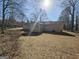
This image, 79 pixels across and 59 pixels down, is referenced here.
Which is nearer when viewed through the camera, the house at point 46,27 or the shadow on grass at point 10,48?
the shadow on grass at point 10,48

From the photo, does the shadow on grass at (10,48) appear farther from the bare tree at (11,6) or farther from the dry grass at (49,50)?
the bare tree at (11,6)

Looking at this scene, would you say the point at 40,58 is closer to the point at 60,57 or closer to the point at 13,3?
the point at 60,57

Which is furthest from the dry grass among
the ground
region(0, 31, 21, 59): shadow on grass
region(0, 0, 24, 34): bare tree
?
region(0, 0, 24, 34): bare tree

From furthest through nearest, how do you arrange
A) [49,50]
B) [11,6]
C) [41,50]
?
1. [11,6]
2. [49,50]
3. [41,50]

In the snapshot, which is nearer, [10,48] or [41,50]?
[41,50]

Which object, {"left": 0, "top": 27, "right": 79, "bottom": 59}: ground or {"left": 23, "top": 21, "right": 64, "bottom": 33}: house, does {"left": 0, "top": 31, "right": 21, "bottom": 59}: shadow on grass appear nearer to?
{"left": 0, "top": 27, "right": 79, "bottom": 59}: ground

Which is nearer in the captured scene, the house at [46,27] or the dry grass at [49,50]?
the dry grass at [49,50]

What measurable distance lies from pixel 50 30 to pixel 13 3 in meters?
12.8

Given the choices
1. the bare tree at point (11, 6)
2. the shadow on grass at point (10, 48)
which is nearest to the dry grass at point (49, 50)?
the shadow on grass at point (10, 48)

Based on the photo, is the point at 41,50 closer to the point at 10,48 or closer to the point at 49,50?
the point at 49,50

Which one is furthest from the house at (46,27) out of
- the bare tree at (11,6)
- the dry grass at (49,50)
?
the dry grass at (49,50)

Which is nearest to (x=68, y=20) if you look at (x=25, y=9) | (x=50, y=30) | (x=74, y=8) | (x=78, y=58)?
(x=74, y=8)

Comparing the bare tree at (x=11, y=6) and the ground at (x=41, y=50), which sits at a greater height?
the bare tree at (x=11, y=6)

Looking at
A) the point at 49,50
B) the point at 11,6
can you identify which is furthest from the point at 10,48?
the point at 11,6
